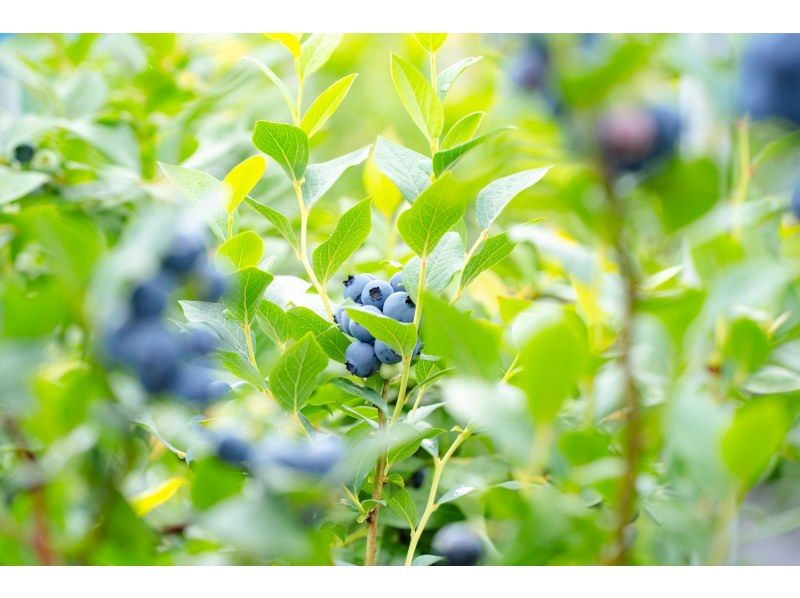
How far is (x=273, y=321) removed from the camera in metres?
0.65

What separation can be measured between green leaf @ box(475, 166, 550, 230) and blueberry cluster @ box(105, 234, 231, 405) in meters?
0.30

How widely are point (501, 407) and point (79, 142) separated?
104 centimetres

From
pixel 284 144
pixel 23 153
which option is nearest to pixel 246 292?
pixel 284 144

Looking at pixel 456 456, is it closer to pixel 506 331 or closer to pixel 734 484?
pixel 506 331

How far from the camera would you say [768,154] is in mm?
632

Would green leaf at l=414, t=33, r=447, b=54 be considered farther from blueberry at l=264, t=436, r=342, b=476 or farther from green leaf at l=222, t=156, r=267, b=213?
blueberry at l=264, t=436, r=342, b=476

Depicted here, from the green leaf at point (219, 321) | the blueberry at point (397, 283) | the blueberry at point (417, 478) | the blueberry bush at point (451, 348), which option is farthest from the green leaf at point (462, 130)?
the blueberry at point (417, 478)

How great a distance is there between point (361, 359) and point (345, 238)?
0.32ft

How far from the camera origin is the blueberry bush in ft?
1.25

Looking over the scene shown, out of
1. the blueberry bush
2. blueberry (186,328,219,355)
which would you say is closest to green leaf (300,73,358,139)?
the blueberry bush

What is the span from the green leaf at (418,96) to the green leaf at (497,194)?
0.20 feet

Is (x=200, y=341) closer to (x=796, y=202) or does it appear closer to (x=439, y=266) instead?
(x=439, y=266)
